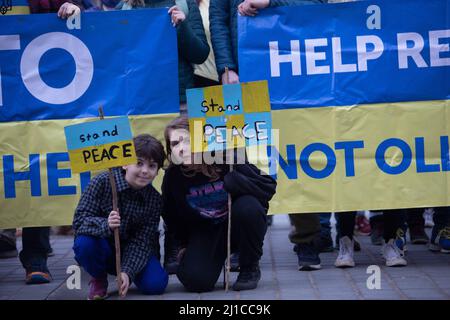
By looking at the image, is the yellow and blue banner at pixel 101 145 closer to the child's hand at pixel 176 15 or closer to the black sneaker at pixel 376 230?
the child's hand at pixel 176 15

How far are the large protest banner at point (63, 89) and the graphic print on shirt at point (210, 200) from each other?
0.77m

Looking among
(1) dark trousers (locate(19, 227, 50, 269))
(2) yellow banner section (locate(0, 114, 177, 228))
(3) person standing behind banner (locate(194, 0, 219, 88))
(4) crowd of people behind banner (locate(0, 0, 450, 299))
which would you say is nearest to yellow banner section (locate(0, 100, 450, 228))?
(2) yellow banner section (locate(0, 114, 177, 228))

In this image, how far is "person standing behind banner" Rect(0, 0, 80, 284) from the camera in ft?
20.4

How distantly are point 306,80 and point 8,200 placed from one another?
6.90ft

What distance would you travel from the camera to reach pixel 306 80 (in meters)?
6.38

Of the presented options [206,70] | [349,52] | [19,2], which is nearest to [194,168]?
[206,70]

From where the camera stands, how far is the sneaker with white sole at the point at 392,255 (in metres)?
6.37

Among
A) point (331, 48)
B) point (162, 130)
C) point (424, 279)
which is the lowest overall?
point (424, 279)

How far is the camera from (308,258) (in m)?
6.37

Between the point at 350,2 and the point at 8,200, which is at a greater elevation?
the point at 350,2

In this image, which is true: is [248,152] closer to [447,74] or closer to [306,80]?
[306,80]

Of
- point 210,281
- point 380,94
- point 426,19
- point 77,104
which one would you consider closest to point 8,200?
point 77,104

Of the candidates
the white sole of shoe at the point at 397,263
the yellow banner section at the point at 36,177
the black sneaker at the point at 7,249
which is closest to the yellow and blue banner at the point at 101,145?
the yellow banner section at the point at 36,177
